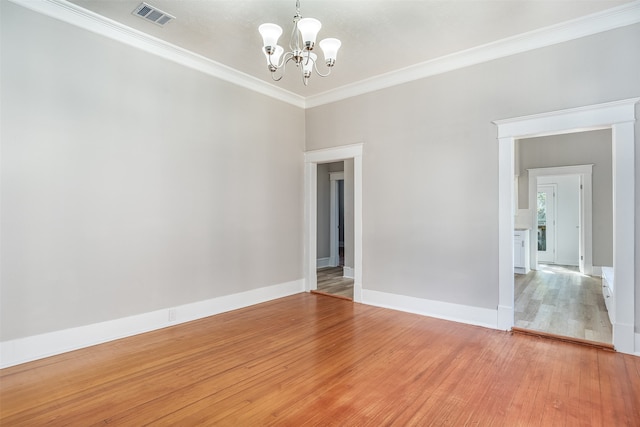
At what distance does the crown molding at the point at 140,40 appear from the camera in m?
2.94

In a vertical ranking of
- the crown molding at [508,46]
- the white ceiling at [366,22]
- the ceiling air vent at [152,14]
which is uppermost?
the ceiling air vent at [152,14]

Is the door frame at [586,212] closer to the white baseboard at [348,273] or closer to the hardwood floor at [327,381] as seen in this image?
the hardwood floor at [327,381]

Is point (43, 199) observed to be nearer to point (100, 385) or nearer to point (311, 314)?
point (100, 385)

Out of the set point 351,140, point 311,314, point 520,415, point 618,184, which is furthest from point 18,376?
point 618,184

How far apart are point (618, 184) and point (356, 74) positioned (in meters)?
3.21

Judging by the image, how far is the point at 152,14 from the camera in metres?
3.12

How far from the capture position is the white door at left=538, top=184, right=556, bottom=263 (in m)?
8.46

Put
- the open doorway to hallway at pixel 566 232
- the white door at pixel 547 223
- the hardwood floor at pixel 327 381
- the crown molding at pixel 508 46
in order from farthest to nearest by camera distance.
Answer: the white door at pixel 547 223 < the open doorway to hallway at pixel 566 232 < the crown molding at pixel 508 46 < the hardwood floor at pixel 327 381

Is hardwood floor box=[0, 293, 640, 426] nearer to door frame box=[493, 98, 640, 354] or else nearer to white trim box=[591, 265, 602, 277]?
door frame box=[493, 98, 640, 354]

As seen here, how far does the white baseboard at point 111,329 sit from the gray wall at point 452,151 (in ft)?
6.38

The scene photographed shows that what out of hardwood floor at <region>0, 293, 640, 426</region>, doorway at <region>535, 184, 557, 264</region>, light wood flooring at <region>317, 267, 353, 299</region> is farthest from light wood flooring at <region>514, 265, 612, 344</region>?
light wood flooring at <region>317, 267, 353, 299</region>

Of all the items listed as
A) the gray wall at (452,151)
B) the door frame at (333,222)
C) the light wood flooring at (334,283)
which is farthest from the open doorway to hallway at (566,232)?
the door frame at (333,222)

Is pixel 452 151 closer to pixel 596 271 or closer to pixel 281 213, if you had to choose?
pixel 281 213

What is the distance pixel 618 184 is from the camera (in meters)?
3.06
